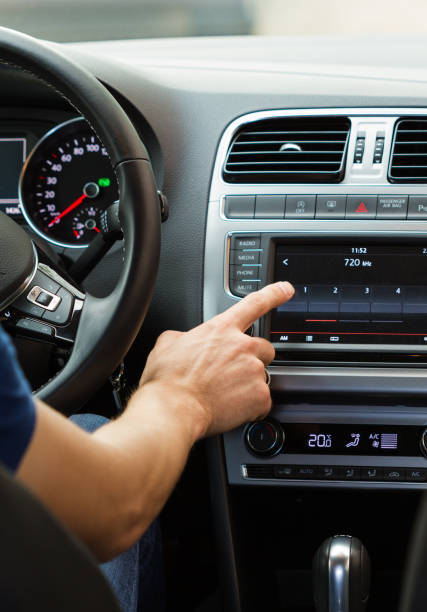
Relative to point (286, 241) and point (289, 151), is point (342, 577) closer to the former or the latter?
point (286, 241)

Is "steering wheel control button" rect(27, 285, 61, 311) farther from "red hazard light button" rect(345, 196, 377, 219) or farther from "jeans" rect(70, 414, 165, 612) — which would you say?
"red hazard light button" rect(345, 196, 377, 219)

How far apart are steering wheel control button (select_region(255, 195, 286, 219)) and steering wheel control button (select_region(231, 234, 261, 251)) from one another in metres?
0.04

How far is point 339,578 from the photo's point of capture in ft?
3.81

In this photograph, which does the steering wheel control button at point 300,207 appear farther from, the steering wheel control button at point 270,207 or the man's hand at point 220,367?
the man's hand at point 220,367

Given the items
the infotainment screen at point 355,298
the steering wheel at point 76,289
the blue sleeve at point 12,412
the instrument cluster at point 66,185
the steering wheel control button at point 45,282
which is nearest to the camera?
the blue sleeve at point 12,412

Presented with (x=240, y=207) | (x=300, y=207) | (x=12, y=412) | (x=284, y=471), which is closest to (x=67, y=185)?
(x=240, y=207)

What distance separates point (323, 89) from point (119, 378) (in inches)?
24.3

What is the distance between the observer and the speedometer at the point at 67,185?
140cm

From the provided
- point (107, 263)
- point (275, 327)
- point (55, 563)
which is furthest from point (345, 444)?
point (55, 563)

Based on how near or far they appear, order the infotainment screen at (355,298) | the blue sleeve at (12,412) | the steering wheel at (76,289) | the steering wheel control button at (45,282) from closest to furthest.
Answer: the blue sleeve at (12,412) → the steering wheel at (76,289) → the steering wheel control button at (45,282) → the infotainment screen at (355,298)

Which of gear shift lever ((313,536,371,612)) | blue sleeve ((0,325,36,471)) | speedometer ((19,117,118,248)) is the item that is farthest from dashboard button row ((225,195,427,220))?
blue sleeve ((0,325,36,471))

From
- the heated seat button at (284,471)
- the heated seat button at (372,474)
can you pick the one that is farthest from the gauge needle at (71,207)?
the heated seat button at (372,474)

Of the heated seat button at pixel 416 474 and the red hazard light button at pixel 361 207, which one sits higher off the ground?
the red hazard light button at pixel 361 207

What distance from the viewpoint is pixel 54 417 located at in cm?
61
